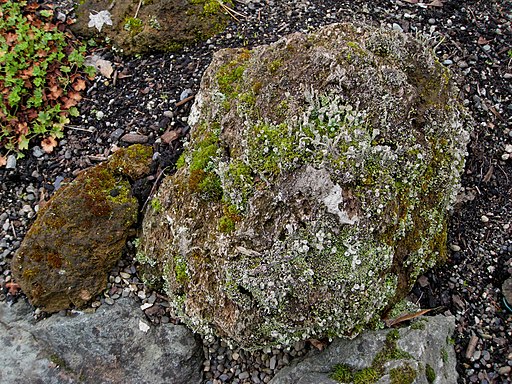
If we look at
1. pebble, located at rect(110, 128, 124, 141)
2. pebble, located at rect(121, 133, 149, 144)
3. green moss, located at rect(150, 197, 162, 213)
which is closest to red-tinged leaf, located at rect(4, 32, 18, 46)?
pebble, located at rect(110, 128, 124, 141)

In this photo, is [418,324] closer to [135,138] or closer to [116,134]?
[135,138]

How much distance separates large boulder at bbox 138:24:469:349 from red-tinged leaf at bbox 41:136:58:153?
1150 mm

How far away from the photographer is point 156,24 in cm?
457

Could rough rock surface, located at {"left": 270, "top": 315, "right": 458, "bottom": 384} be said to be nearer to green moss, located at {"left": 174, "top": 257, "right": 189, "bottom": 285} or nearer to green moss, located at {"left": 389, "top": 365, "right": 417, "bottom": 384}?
green moss, located at {"left": 389, "top": 365, "right": 417, "bottom": 384}

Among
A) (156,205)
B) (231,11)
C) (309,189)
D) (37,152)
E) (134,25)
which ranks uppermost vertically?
(231,11)

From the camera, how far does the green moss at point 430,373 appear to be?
10.6ft

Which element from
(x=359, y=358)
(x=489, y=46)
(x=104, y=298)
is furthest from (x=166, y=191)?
(x=489, y=46)

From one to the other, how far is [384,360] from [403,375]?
5.4 inches

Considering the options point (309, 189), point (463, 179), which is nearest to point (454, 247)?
point (463, 179)

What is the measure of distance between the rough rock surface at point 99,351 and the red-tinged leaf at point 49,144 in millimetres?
1354

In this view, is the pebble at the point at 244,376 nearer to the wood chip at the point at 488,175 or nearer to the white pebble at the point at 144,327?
the white pebble at the point at 144,327

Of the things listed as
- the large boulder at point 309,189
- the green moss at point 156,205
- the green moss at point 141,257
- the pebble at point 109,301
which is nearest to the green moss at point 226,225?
the large boulder at point 309,189

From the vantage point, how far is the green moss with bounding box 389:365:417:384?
314 centimetres

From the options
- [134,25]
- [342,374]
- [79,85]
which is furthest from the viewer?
[134,25]
